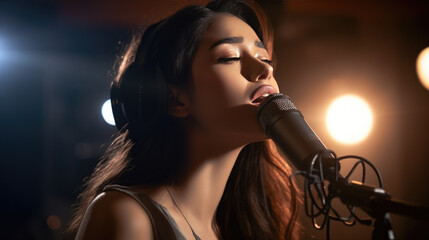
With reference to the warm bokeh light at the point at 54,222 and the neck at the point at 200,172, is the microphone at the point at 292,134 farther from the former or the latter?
the warm bokeh light at the point at 54,222

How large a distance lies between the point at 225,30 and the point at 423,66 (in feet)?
7.51

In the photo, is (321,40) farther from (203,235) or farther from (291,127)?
(291,127)

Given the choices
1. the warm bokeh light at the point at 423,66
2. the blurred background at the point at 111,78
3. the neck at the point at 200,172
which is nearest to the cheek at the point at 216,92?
the neck at the point at 200,172

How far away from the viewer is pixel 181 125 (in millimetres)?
1429

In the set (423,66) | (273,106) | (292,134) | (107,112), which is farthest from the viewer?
(423,66)

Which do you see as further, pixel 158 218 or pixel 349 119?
pixel 349 119

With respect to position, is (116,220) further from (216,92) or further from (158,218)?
(216,92)

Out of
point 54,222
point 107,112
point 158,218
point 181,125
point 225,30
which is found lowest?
point 54,222

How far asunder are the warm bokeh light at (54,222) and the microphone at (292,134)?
189cm

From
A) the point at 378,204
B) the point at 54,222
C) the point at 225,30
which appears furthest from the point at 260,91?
the point at 54,222

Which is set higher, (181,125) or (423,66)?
(423,66)

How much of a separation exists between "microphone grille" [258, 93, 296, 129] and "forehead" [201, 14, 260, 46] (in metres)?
0.38

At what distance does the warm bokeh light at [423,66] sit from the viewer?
3.01 meters

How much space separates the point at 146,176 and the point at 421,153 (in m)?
2.63
